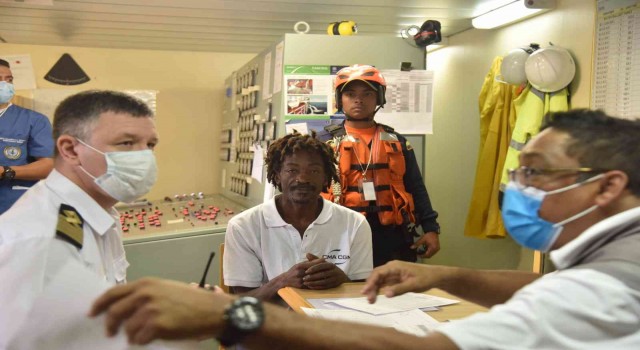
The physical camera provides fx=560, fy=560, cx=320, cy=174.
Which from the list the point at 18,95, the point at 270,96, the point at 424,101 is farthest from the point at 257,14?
the point at 18,95

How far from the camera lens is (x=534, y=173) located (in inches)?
49.9

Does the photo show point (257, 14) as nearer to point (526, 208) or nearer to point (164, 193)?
point (164, 193)

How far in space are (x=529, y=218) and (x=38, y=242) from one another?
3.50 ft

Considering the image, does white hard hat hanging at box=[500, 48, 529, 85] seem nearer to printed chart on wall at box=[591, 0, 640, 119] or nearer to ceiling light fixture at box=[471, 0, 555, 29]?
ceiling light fixture at box=[471, 0, 555, 29]

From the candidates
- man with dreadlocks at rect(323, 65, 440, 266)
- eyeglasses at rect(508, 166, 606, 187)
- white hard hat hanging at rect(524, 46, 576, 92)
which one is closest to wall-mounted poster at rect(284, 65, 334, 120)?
man with dreadlocks at rect(323, 65, 440, 266)

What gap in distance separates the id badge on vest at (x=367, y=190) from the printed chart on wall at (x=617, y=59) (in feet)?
4.26

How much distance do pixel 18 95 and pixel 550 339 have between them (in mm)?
4985

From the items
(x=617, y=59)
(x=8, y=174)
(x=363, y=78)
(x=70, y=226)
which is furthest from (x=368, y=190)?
(x=8, y=174)

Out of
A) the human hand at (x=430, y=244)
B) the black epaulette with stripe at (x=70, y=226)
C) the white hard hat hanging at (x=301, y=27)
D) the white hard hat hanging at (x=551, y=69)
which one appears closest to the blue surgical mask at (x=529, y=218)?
the black epaulette with stripe at (x=70, y=226)

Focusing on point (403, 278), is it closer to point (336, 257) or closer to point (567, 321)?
point (567, 321)

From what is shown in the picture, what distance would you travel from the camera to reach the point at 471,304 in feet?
5.89

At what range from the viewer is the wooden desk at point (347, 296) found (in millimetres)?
1677

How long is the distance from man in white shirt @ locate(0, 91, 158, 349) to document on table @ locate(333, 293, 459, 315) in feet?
2.31

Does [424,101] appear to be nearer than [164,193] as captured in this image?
Yes
